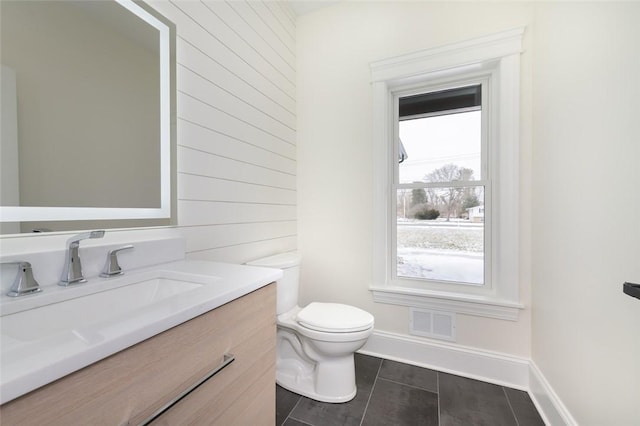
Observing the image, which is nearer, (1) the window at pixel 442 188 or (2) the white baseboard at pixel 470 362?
(2) the white baseboard at pixel 470 362

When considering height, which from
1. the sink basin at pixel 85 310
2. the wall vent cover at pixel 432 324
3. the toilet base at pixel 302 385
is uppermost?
the sink basin at pixel 85 310

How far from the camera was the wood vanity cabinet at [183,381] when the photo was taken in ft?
1.41

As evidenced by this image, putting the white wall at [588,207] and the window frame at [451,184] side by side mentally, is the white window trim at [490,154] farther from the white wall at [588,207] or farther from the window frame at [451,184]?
the white wall at [588,207]

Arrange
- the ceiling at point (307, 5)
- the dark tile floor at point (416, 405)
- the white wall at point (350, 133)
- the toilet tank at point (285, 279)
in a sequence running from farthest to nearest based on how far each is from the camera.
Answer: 1. the ceiling at point (307, 5)
2. the white wall at point (350, 133)
3. the toilet tank at point (285, 279)
4. the dark tile floor at point (416, 405)

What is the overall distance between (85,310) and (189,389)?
0.43 m

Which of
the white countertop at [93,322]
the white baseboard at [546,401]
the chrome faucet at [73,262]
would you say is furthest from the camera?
the white baseboard at [546,401]

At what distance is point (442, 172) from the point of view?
6.41ft

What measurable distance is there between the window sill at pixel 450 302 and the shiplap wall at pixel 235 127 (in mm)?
819

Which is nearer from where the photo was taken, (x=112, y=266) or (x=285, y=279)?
(x=112, y=266)

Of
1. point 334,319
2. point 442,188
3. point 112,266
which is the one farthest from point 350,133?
point 112,266

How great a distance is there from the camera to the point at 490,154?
1.82 meters

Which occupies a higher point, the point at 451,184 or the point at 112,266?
the point at 451,184

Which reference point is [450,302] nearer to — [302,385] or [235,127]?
[302,385]

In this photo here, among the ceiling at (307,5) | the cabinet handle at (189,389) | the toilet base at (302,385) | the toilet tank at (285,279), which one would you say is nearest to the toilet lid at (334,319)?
the toilet tank at (285,279)
